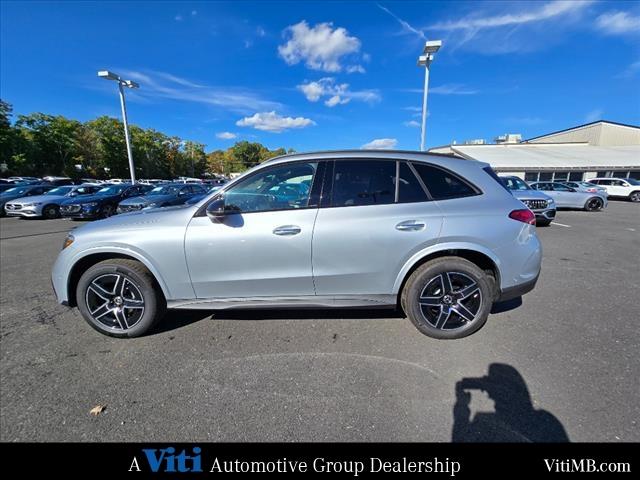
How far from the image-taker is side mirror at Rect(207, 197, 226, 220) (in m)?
→ 2.60

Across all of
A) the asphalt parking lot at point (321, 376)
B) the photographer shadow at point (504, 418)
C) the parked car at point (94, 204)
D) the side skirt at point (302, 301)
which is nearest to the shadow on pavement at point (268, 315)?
the asphalt parking lot at point (321, 376)

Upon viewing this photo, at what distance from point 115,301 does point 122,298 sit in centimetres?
9

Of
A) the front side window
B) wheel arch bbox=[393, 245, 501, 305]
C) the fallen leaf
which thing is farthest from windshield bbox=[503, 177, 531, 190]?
the fallen leaf

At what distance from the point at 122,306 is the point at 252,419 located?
1945 millimetres

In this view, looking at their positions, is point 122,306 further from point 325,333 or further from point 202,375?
point 325,333

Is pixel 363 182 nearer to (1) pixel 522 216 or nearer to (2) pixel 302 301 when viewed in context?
(2) pixel 302 301

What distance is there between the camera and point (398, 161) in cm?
283

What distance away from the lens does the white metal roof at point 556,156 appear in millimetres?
29703

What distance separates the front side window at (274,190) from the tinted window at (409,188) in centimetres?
88

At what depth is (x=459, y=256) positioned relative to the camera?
2.86 metres

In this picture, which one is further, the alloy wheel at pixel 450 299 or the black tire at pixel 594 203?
the black tire at pixel 594 203

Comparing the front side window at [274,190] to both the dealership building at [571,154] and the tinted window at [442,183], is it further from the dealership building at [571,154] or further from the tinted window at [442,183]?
the dealership building at [571,154]

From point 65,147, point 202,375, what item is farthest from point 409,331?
point 65,147
